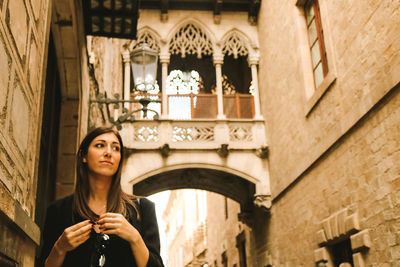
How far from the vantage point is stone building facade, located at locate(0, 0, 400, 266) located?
2.67 m

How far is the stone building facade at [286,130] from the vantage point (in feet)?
8.75

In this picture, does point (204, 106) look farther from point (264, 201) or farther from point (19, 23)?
point (19, 23)

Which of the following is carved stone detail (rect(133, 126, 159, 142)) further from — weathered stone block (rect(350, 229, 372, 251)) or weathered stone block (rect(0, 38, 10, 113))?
weathered stone block (rect(0, 38, 10, 113))

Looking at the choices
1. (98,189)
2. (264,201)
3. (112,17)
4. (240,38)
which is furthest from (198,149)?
(98,189)

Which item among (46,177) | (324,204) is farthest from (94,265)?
(324,204)

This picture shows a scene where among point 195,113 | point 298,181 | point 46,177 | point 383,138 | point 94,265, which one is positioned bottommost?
point 94,265

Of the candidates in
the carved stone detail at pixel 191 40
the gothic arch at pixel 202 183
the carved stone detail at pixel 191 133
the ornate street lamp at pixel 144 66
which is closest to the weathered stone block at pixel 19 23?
the ornate street lamp at pixel 144 66

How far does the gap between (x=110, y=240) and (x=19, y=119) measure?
127cm

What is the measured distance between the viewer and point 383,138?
609 centimetres

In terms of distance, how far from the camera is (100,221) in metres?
1.57

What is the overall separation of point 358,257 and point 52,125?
16.3ft

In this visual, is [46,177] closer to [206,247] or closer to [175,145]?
[175,145]

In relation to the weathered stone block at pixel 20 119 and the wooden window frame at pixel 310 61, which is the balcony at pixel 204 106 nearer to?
the wooden window frame at pixel 310 61

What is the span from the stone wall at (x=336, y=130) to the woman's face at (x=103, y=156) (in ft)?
15.5
